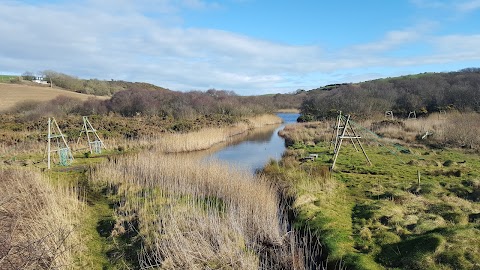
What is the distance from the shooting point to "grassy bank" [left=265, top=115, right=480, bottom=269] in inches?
Answer: 300

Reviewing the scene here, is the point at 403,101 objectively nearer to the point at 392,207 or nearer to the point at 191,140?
the point at 191,140

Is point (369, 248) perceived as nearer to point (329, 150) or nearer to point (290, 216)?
point (290, 216)

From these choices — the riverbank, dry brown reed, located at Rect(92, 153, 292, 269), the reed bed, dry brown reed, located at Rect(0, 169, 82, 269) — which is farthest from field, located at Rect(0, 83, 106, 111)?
dry brown reed, located at Rect(0, 169, 82, 269)

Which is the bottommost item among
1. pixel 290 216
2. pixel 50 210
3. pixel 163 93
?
pixel 290 216

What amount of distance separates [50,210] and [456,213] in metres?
11.1

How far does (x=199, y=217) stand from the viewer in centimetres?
916

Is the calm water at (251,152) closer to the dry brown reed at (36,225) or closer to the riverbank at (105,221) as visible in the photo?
the riverbank at (105,221)

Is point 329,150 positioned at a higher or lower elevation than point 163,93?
lower

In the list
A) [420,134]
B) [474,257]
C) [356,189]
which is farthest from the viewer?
[420,134]

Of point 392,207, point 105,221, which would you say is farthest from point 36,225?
point 392,207

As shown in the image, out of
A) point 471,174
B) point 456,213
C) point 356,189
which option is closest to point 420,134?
point 471,174

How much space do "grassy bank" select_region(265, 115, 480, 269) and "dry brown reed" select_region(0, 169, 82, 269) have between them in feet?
19.1

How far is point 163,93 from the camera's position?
5425 centimetres

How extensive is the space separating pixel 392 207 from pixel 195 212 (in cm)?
585
